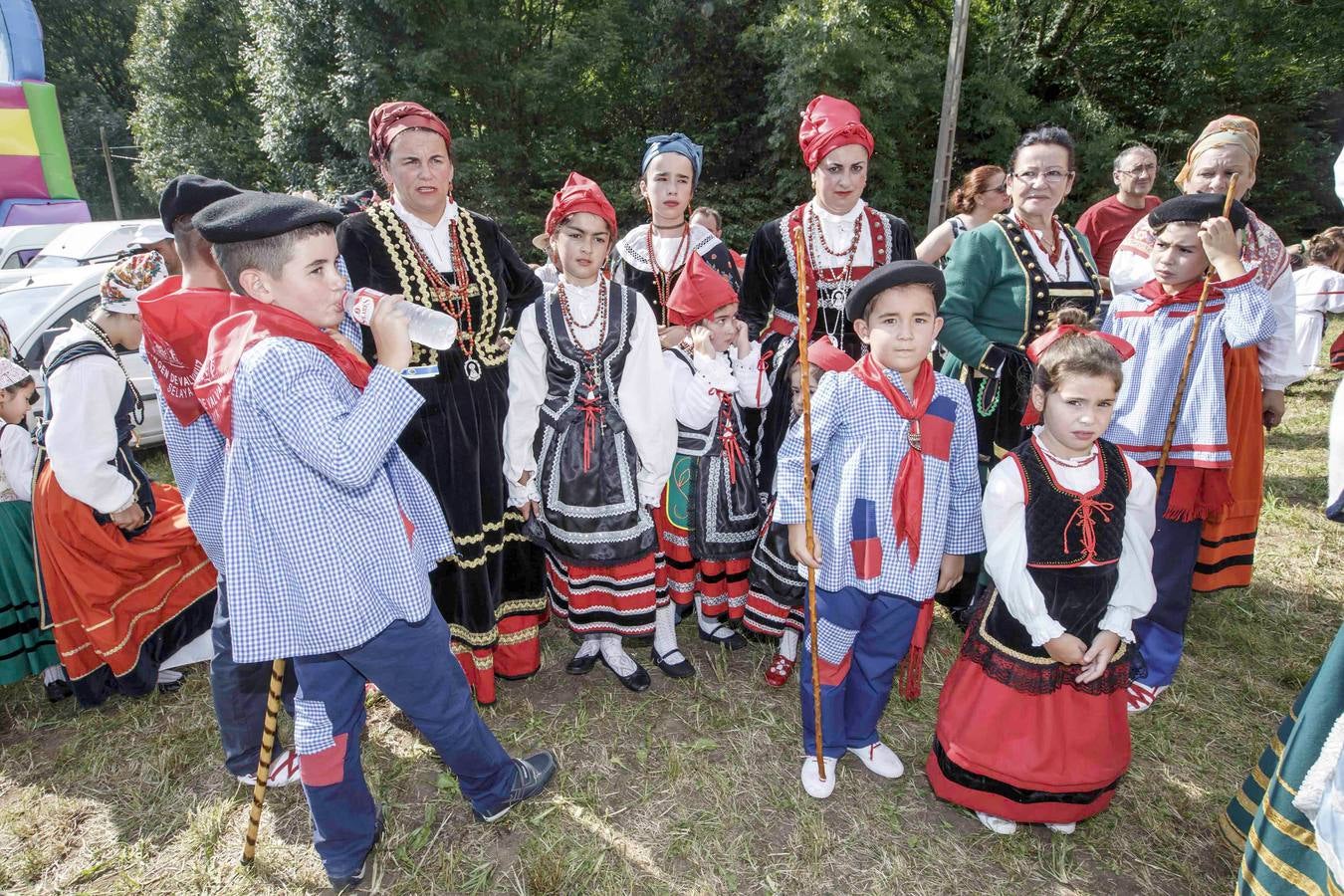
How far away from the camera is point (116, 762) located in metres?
2.88

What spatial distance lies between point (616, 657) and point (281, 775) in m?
1.33

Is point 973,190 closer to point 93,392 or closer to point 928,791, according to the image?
point 928,791

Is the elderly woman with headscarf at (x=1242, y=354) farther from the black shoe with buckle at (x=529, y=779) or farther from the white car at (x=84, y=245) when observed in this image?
the white car at (x=84, y=245)

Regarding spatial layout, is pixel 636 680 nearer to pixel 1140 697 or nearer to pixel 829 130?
pixel 1140 697

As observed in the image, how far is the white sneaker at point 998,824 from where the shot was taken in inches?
95.7

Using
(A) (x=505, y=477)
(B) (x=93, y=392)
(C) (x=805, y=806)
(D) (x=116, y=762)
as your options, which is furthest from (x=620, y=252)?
(D) (x=116, y=762)

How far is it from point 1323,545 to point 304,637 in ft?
17.8

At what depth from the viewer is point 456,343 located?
271 centimetres

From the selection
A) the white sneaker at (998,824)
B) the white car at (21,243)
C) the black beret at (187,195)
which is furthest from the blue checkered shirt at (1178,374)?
the white car at (21,243)

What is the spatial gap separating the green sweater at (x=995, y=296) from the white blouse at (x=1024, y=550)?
86cm

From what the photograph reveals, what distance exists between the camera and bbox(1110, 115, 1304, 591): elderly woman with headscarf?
299cm

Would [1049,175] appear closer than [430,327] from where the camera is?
No

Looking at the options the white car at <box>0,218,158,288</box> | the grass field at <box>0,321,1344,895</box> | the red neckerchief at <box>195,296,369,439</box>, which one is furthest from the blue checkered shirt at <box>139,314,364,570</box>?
the white car at <box>0,218,158,288</box>

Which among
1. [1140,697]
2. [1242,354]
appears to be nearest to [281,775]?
[1140,697]
